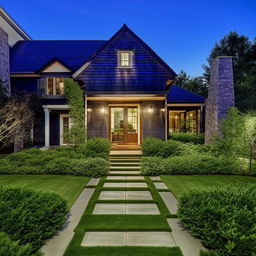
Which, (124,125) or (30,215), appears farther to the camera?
(124,125)

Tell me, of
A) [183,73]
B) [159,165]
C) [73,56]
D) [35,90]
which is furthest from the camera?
[183,73]

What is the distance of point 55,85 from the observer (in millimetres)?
13531

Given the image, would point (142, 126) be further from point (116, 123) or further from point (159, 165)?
point (159, 165)

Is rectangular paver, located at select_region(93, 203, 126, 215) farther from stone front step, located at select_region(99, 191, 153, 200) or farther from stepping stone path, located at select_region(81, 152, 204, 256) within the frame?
stone front step, located at select_region(99, 191, 153, 200)

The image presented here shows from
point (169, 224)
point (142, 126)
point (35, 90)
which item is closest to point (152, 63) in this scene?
point (142, 126)

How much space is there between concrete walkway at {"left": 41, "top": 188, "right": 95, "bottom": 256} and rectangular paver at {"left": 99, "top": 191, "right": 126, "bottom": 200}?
47cm

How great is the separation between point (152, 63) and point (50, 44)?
1094cm

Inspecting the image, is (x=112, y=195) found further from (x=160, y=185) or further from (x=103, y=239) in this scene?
(x=103, y=239)

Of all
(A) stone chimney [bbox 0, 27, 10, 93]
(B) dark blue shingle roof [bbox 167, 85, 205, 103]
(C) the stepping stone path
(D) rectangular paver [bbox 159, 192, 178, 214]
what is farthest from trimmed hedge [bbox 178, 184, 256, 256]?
(A) stone chimney [bbox 0, 27, 10, 93]

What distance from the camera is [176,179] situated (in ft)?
24.0

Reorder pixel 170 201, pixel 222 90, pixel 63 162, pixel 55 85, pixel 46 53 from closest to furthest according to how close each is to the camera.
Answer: pixel 170 201 → pixel 63 162 → pixel 222 90 → pixel 55 85 → pixel 46 53

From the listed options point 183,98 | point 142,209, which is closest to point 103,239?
point 142,209

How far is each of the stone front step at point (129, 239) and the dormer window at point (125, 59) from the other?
9.83 metres

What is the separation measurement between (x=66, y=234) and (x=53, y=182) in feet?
12.0
